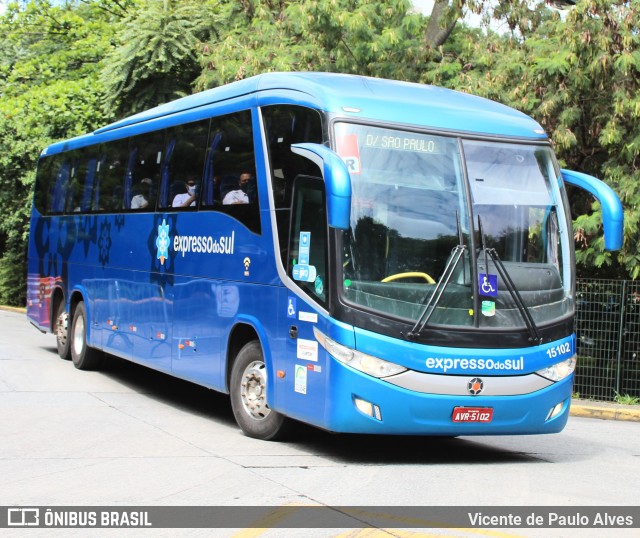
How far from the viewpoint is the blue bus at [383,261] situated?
29.2ft

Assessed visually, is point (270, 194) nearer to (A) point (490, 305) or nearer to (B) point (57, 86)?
(A) point (490, 305)

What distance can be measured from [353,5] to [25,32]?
21.6m

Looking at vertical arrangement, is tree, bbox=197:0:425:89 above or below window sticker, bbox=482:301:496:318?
above

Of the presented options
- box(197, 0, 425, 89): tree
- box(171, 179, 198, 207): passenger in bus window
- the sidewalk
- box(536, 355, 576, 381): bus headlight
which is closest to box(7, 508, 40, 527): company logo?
box(536, 355, 576, 381): bus headlight

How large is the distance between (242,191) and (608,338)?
314 inches

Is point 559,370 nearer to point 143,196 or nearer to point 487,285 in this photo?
point 487,285

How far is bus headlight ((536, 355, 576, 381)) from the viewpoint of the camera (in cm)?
946

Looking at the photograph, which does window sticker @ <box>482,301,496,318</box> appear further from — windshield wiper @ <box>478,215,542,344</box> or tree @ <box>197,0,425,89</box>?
tree @ <box>197,0,425,89</box>

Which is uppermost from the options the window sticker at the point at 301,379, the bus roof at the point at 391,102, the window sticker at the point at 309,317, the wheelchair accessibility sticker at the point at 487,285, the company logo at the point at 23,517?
the bus roof at the point at 391,102

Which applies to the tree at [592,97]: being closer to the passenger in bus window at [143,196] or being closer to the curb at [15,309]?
the passenger in bus window at [143,196]

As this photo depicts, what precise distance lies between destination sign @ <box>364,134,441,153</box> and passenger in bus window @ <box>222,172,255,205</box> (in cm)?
173

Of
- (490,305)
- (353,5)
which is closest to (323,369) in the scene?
(490,305)

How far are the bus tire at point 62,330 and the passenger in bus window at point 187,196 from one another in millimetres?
5319

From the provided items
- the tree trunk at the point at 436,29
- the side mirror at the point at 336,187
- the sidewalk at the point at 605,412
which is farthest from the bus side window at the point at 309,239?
the tree trunk at the point at 436,29
